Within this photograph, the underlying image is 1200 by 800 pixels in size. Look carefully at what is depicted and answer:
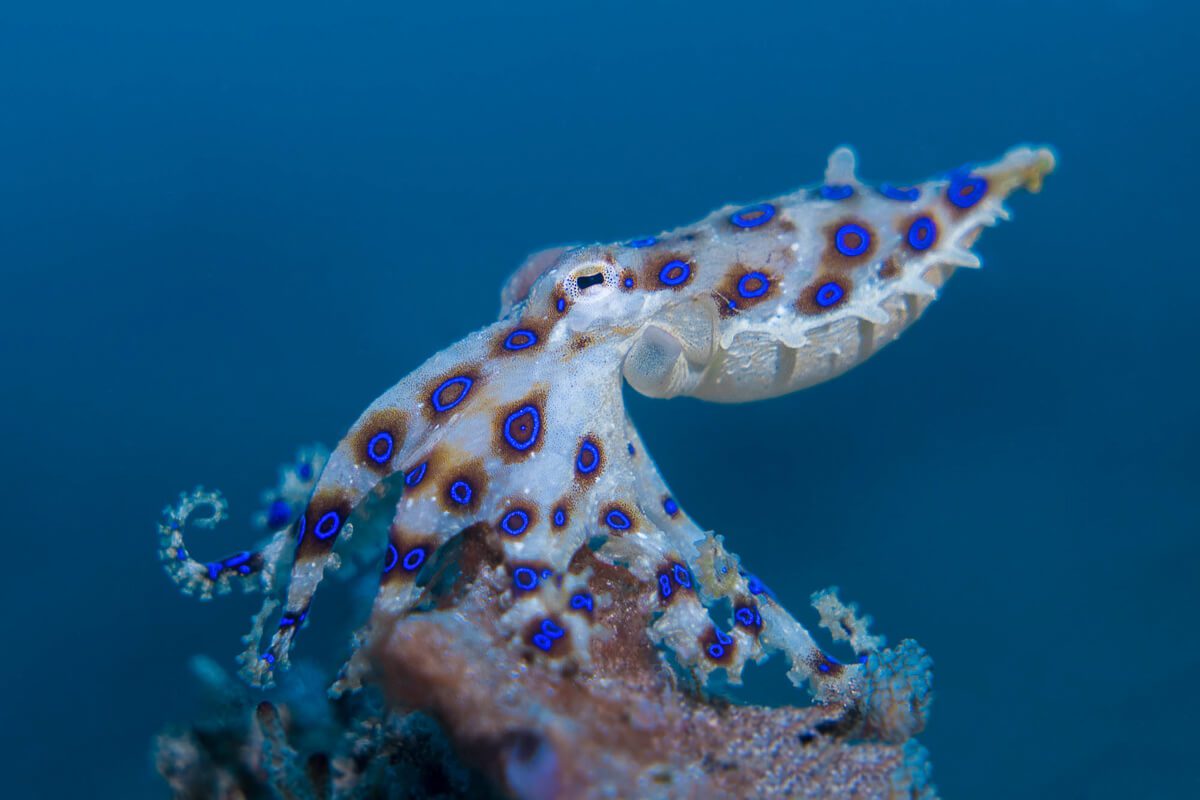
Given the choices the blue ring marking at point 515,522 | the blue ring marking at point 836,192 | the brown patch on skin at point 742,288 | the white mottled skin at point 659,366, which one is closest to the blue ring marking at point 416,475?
the white mottled skin at point 659,366

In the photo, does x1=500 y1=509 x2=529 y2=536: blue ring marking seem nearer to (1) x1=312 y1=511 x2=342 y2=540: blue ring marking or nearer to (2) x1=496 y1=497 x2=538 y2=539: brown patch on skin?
(2) x1=496 y1=497 x2=538 y2=539: brown patch on skin

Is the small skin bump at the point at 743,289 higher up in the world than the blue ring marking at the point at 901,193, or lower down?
lower down

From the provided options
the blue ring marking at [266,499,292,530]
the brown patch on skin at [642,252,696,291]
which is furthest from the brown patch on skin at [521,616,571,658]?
the brown patch on skin at [642,252,696,291]

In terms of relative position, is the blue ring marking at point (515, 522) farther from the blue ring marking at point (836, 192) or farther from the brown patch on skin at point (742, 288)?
the blue ring marking at point (836, 192)

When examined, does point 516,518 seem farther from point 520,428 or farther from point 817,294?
point 817,294

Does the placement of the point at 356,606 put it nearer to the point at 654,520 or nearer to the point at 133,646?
the point at 654,520

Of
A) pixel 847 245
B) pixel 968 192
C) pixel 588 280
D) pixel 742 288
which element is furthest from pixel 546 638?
pixel 968 192
